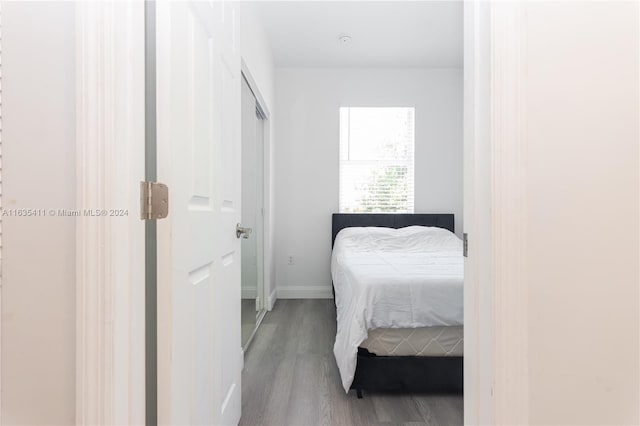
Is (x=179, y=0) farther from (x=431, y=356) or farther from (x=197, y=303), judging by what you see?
(x=431, y=356)

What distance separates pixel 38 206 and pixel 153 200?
0.69 feet

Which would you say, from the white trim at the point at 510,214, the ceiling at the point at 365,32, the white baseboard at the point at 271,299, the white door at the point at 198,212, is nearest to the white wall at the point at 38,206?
the white door at the point at 198,212

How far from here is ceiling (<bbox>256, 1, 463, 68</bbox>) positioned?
280cm

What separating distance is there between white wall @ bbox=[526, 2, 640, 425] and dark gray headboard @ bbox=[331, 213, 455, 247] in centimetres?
310

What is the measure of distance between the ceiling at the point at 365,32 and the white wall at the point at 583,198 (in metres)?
2.42

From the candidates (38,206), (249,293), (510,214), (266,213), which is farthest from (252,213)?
(510,214)

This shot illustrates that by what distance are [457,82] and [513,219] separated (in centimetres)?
380

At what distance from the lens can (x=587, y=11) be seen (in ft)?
2.48

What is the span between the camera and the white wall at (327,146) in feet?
12.9

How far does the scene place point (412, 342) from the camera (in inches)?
70.5

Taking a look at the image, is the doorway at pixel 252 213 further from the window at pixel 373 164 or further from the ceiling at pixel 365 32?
the window at pixel 373 164

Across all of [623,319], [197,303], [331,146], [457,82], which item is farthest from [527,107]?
[457,82]

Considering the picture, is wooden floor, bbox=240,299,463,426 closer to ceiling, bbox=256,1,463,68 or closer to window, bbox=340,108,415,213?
window, bbox=340,108,415,213

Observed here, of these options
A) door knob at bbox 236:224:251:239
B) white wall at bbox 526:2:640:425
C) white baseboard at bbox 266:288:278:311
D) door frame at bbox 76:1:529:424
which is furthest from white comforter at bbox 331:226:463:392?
white baseboard at bbox 266:288:278:311
